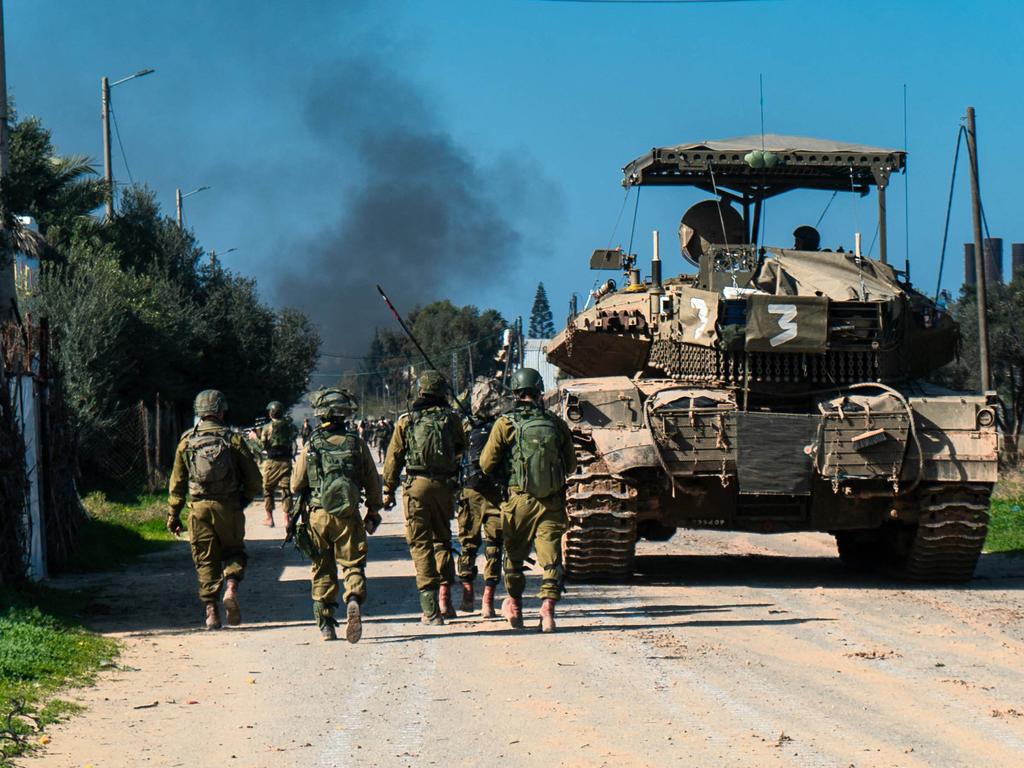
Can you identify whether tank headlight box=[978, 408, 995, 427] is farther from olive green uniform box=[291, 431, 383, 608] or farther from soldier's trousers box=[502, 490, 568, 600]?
olive green uniform box=[291, 431, 383, 608]

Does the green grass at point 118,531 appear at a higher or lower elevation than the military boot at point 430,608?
higher

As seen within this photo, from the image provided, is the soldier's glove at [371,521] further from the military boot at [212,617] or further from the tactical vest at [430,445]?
the military boot at [212,617]

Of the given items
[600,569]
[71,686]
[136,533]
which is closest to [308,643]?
[71,686]

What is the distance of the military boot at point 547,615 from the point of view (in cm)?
1055

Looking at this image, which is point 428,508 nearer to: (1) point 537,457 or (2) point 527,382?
(1) point 537,457

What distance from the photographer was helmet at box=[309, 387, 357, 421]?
1057 centimetres

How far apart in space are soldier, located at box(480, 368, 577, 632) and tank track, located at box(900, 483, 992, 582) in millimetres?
3505

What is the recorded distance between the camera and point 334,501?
10.4 m

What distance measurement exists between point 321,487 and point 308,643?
103 cm

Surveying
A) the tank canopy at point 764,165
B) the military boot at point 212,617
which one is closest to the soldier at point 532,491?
the military boot at point 212,617

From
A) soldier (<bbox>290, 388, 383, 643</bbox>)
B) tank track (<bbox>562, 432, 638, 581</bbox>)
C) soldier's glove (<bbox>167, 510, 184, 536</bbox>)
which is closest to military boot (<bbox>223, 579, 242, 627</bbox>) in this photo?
soldier's glove (<bbox>167, 510, 184, 536</bbox>)

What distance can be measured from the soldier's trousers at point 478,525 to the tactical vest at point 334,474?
1220 millimetres

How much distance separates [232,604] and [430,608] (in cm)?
140

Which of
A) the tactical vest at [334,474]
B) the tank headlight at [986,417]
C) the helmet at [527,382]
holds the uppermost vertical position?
the helmet at [527,382]
